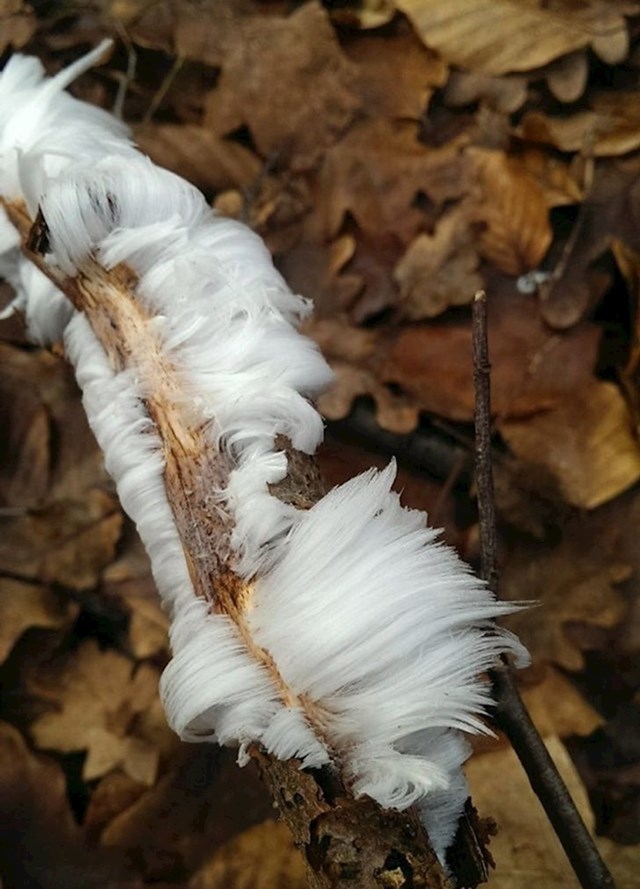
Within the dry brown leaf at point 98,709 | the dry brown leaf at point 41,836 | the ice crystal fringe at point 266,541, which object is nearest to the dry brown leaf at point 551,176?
the ice crystal fringe at point 266,541

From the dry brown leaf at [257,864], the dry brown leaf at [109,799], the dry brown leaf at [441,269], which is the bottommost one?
the dry brown leaf at [257,864]

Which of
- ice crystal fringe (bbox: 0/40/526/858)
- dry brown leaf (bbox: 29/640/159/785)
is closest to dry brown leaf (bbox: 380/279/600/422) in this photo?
ice crystal fringe (bbox: 0/40/526/858)

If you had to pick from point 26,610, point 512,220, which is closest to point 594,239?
point 512,220

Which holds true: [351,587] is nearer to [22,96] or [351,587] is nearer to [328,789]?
[328,789]

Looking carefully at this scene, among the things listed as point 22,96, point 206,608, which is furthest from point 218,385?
point 22,96

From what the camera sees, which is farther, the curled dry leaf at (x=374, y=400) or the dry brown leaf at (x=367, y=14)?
the dry brown leaf at (x=367, y=14)

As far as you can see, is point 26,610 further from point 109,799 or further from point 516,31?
point 516,31

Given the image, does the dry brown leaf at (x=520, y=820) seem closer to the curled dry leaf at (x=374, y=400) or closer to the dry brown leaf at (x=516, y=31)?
the curled dry leaf at (x=374, y=400)
